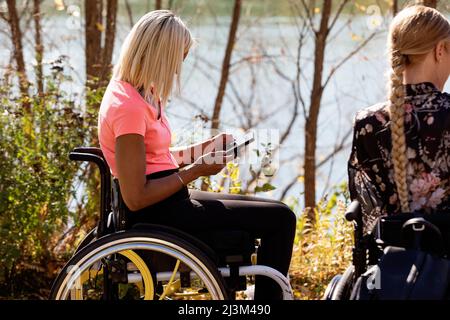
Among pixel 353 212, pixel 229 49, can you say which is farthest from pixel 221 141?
pixel 229 49

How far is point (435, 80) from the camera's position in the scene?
2828 millimetres

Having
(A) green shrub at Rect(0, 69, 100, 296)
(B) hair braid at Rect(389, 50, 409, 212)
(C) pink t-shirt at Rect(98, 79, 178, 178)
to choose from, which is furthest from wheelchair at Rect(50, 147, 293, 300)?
(A) green shrub at Rect(0, 69, 100, 296)

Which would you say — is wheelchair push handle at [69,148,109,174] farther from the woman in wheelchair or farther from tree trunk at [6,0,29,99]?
tree trunk at [6,0,29,99]

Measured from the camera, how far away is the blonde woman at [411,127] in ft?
9.03

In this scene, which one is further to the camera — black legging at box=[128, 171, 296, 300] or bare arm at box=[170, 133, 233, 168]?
bare arm at box=[170, 133, 233, 168]

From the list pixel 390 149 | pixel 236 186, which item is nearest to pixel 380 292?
pixel 390 149

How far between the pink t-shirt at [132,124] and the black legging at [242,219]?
0.06m

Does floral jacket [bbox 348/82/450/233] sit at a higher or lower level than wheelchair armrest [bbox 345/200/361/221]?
higher

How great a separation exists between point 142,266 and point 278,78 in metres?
4.97

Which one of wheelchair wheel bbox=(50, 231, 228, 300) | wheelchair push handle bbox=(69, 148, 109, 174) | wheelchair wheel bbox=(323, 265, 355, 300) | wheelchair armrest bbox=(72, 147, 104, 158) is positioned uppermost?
wheelchair armrest bbox=(72, 147, 104, 158)

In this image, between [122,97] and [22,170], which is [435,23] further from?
[22,170]

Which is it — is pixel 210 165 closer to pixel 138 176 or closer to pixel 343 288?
pixel 138 176

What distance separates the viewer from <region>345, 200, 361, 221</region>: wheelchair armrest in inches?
108

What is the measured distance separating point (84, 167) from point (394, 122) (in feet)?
7.10
